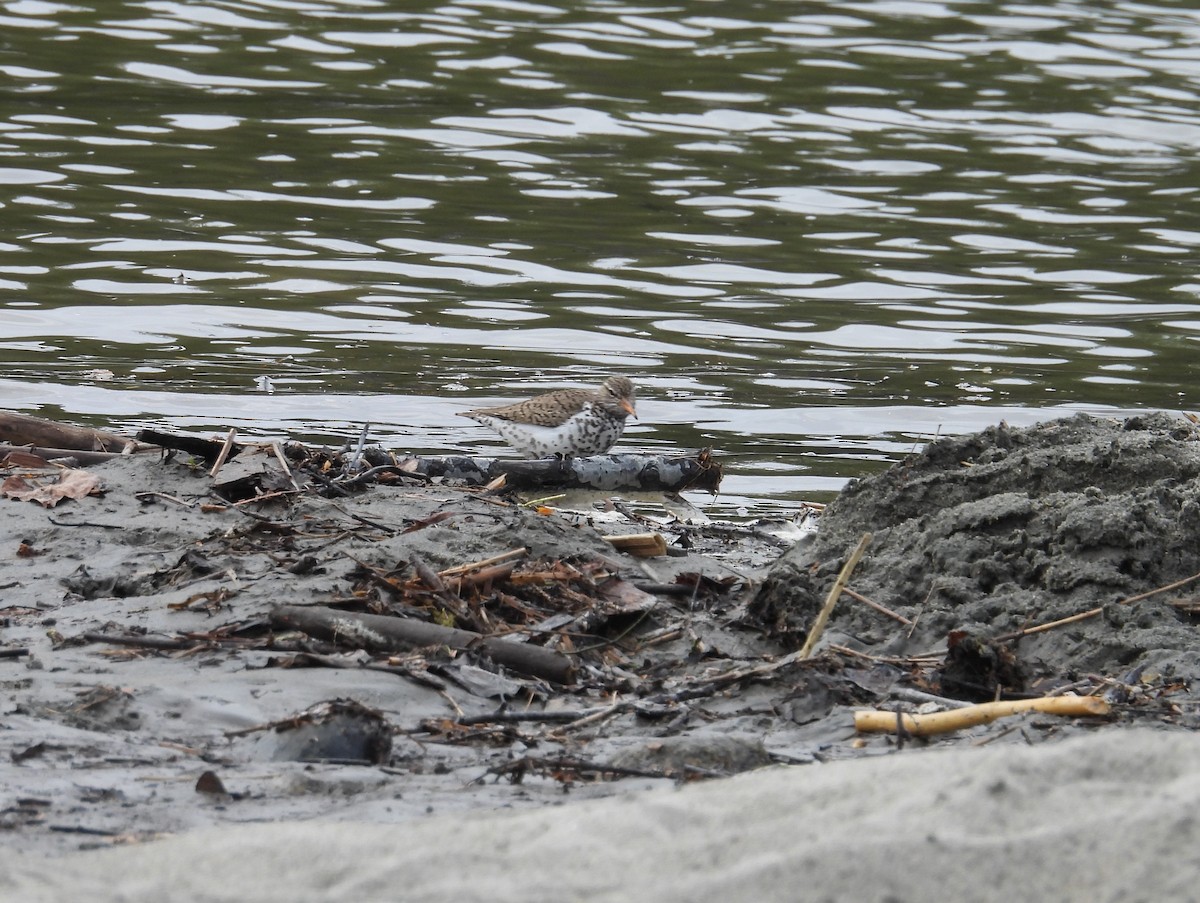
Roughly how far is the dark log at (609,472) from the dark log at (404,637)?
3.25 meters

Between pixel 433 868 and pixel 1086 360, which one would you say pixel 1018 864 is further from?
pixel 1086 360

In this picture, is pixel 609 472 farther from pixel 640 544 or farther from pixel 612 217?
pixel 612 217

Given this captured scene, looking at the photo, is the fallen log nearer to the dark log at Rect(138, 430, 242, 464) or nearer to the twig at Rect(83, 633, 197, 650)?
the dark log at Rect(138, 430, 242, 464)

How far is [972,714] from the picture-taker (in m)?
4.82

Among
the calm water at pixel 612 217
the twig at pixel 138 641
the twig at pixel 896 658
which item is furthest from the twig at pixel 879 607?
the calm water at pixel 612 217

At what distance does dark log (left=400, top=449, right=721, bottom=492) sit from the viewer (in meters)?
9.04

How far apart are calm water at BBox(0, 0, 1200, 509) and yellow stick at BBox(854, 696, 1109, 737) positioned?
15.4ft

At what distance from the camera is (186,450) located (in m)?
7.62

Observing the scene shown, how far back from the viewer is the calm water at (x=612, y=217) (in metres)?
11.6

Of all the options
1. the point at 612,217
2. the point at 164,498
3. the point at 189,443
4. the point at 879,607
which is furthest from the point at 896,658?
the point at 612,217

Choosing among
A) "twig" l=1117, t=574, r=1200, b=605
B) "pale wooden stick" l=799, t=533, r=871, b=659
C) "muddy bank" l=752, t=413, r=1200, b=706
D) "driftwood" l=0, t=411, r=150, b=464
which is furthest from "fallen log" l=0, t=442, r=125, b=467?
"twig" l=1117, t=574, r=1200, b=605

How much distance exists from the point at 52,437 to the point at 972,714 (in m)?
4.90

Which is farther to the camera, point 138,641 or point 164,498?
point 164,498

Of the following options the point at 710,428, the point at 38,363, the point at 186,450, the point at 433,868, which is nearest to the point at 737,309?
the point at 710,428
